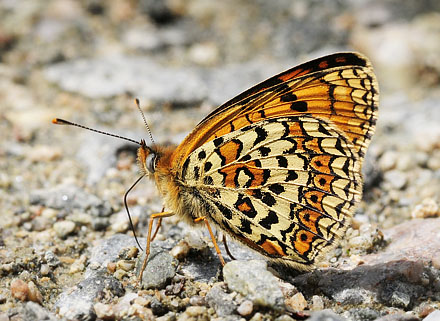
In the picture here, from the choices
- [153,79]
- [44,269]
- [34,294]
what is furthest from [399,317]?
[153,79]

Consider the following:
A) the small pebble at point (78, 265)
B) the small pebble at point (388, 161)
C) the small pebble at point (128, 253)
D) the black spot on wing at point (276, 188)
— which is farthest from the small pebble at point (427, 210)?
the small pebble at point (78, 265)

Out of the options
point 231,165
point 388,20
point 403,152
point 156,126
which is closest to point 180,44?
point 156,126

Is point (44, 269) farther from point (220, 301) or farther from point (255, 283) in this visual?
point (255, 283)

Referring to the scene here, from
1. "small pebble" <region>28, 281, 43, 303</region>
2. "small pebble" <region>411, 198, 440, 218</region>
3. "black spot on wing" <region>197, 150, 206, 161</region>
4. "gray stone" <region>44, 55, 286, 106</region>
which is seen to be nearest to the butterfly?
"black spot on wing" <region>197, 150, 206, 161</region>

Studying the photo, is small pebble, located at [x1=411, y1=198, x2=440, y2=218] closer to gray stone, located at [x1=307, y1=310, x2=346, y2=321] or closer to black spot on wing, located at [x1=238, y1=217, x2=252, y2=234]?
black spot on wing, located at [x1=238, y1=217, x2=252, y2=234]

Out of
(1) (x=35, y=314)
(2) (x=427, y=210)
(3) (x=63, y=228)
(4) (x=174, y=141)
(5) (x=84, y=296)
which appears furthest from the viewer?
(4) (x=174, y=141)

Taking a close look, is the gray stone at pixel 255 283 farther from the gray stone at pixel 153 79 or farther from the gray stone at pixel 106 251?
the gray stone at pixel 153 79
